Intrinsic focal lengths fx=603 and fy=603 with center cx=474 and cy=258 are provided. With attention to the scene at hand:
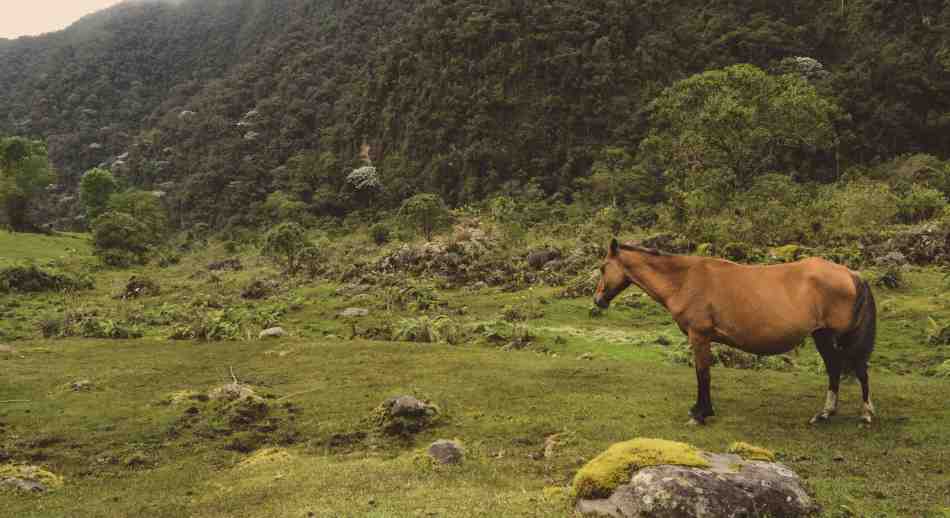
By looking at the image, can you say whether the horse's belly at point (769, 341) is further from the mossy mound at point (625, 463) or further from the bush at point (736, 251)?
the bush at point (736, 251)

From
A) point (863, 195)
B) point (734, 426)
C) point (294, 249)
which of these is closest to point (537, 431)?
point (734, 426)

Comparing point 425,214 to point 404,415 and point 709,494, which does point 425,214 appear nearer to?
point 404,415

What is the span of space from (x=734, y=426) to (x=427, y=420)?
5.89 meters

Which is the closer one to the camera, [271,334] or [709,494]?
[709,494]

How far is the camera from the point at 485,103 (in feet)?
315

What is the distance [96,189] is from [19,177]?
1161cm

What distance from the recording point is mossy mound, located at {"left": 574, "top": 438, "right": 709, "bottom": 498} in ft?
23.5

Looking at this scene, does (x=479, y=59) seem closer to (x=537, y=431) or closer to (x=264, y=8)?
(x=537, y=431)

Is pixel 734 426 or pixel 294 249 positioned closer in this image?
pixel 734 426

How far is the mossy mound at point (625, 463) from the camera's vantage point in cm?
717

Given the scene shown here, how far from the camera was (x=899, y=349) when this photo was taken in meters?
19.6

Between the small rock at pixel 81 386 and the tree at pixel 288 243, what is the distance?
33.8 meters

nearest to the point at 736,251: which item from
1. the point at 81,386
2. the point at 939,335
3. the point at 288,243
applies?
the point at 939,335

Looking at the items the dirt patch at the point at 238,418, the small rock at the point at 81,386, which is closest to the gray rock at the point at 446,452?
the dirt patch at the point at 238,418
